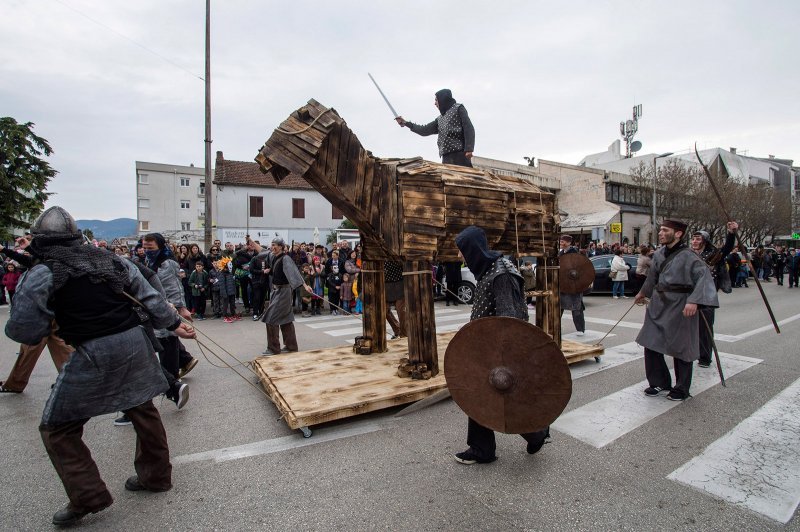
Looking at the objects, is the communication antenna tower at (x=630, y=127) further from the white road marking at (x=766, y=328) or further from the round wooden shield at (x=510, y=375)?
the round wooden shield at (x=510, y=375)

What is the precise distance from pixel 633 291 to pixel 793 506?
1393 cm

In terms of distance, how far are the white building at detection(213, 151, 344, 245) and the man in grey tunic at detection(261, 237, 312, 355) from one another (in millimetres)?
25933

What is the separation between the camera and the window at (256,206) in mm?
34625

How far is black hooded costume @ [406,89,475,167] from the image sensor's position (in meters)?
5.81

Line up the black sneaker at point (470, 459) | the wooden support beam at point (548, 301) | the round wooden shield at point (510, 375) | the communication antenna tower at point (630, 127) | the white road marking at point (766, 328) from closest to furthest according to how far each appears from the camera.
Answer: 1. the round wooden shield at point (510, 375)
2. the black sneaker at point (470, 459)
3. the wooden support beam at point (548, 301)
4. the white road marking at point (766, 328)
5. the communication antenna tower at point (630, 127)

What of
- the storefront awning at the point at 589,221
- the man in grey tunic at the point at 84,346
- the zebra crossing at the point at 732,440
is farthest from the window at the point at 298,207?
the man in grey tunic at the point at 84,346

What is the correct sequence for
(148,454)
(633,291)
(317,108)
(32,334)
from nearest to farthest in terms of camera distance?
(32,334) < (148,454) < (317,108) < (633,291)

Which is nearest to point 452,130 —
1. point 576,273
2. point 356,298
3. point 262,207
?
point 576,273

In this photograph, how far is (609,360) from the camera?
640 centimetres

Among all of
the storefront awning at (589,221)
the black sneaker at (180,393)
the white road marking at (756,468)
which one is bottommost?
the white road marking at (756,468)

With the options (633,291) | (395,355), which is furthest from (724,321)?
(395,355)

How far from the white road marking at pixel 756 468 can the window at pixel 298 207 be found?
34.9m

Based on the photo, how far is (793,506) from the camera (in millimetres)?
2783

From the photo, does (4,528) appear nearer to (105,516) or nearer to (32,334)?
(105,516)
